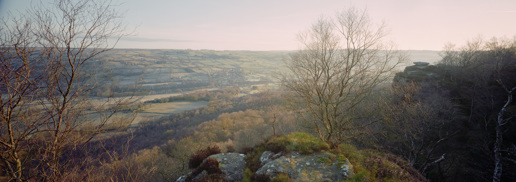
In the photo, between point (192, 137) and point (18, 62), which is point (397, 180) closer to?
point (18, 62)

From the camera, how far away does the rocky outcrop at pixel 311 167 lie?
305 inches

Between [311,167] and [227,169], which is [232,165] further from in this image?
[311,167]

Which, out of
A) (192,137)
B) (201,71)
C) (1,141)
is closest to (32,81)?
(1,141)

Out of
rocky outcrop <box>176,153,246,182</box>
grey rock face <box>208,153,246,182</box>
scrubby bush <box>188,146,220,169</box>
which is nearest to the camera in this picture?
rocky outcrop <box>176,153,246,182</box>

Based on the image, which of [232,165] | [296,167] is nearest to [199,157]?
[232,165]

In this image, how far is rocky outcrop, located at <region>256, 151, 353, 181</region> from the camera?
25.4 feet

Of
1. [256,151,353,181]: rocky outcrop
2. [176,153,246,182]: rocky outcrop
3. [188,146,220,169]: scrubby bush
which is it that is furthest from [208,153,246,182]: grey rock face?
[256,151,353,181]: rocky outcrop

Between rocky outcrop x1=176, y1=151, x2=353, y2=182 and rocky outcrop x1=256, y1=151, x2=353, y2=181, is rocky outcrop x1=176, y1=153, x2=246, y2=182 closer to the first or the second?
rocky outcrop x1=176, y1=151, x2=353, y2=182

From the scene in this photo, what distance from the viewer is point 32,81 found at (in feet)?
14.0

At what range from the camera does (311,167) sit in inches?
333

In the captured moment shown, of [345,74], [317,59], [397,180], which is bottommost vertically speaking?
[397,180]

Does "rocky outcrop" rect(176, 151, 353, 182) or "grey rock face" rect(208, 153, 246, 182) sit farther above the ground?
"rocky outcrop" rect(176, 151, 353, 182)

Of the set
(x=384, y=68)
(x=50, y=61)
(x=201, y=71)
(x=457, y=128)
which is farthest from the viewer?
(x=201, y=71)

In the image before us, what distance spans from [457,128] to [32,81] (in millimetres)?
30817
